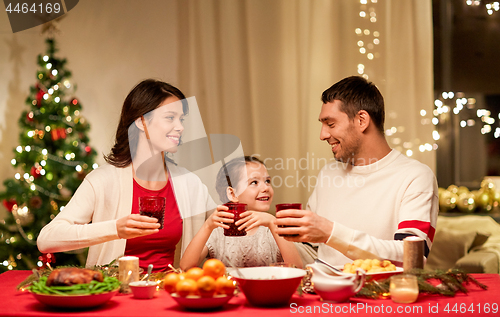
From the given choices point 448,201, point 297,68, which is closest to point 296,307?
point 297,68

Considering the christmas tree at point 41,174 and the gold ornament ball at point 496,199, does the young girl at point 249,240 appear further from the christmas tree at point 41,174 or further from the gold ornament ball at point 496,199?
the gold ornament ball at point 496,199

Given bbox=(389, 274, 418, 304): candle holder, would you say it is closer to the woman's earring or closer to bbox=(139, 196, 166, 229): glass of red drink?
bbox=(139, 196, 166, 229): glass of red drink

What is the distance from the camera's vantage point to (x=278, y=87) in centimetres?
405

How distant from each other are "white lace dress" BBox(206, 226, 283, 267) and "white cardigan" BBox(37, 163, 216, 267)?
0.47 feet

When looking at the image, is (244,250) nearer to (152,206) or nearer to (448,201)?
(152,206)

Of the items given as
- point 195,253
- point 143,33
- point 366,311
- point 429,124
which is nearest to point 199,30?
point 143,33

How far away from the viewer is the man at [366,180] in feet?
6.86

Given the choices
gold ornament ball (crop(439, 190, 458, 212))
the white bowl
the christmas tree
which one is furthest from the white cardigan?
gold ornament ball (crop(439, 190, 458, 212))

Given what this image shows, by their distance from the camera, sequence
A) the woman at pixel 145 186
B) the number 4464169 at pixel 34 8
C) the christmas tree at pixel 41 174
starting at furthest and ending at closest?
the number 4464169 at pixel 34 8 → the christmas tree at pixel 41 174 → the woman at pixel 145 186

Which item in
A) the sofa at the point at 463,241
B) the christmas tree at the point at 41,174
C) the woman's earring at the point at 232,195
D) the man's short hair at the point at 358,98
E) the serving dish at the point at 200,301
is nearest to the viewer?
the serving dish at the point at 200,301

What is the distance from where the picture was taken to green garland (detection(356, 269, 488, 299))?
1403mm

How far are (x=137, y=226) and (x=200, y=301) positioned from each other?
1.68 feet

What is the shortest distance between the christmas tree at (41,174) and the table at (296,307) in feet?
8.03

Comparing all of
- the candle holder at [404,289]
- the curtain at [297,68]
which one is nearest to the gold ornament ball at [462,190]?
the curtain at [297,68]
